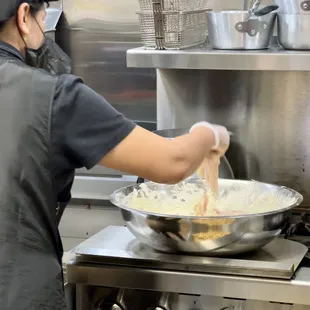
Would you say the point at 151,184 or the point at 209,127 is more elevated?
the point at 209,127

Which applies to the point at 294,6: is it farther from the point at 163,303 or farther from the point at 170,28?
the point at 163,303

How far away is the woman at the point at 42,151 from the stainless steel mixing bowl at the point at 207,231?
206 mm

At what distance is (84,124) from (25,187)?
169 millimetres

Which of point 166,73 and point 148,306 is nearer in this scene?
point 148,306

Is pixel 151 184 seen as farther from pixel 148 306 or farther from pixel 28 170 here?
pixel 28 170

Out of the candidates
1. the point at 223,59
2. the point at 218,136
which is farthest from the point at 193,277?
the point at 223,59

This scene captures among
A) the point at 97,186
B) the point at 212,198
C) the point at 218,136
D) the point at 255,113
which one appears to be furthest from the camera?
the point at 97,186

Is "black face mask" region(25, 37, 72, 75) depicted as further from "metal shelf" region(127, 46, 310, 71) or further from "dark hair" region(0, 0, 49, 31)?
"metal shelf" region(127, 46, 310, 71)

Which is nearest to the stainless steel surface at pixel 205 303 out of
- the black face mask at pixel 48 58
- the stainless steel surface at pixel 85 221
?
the black face mask at pixel 48 58

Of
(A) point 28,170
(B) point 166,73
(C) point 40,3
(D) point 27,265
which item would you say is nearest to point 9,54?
(C) point 40,3

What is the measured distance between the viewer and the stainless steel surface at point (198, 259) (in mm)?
1515

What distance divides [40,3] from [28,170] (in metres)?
0.34

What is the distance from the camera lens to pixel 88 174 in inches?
97.3

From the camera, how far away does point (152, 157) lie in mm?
1282
